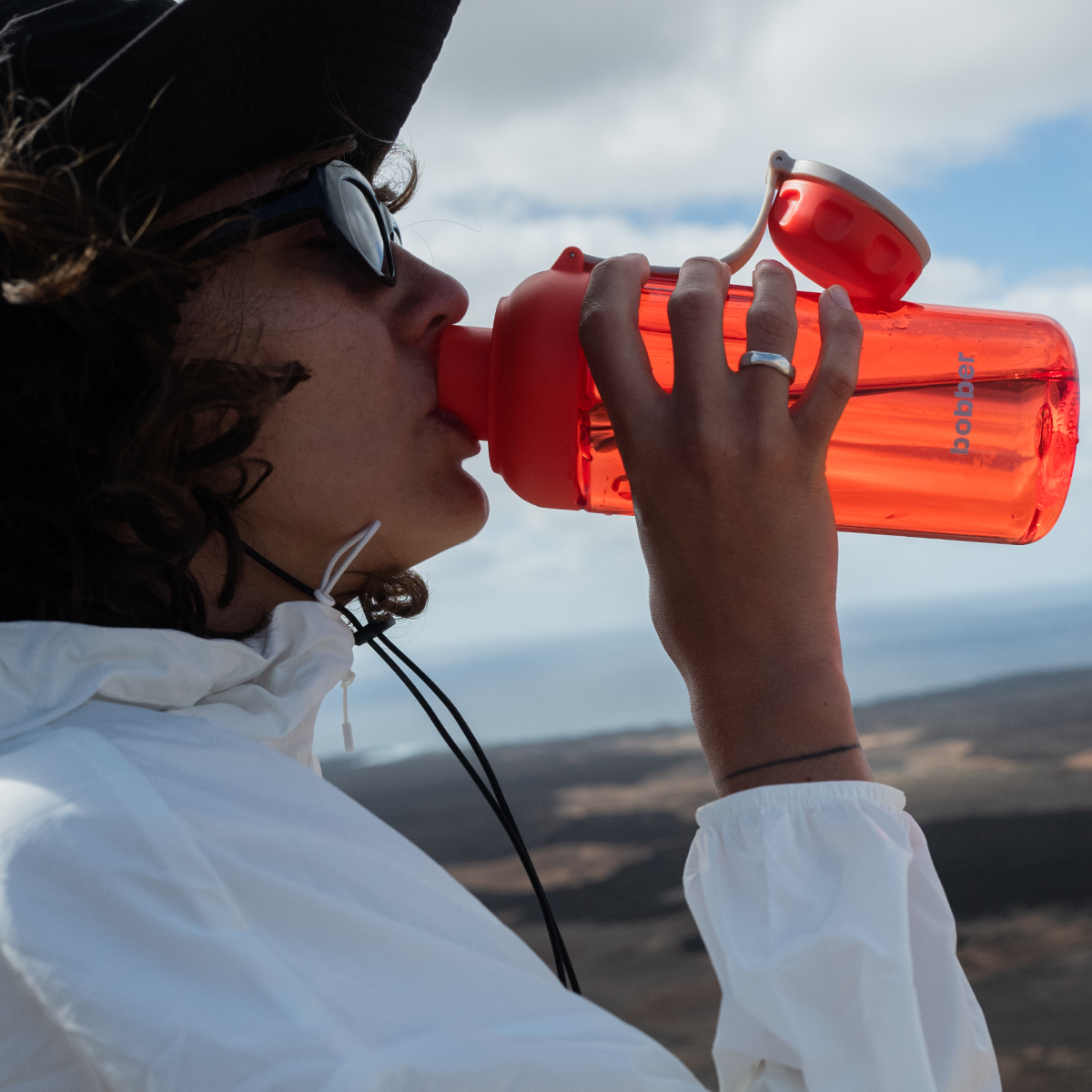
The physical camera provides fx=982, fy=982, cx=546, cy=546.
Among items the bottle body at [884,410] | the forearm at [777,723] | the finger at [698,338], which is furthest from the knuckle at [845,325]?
the forearm at [777,723]

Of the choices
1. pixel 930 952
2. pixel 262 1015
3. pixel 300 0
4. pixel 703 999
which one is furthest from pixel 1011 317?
pixel 703 999

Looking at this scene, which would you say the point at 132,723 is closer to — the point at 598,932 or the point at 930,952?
the point at 930,952

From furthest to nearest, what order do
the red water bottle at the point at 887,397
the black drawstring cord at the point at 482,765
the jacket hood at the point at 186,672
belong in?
the black drawstring cord at the point at 482,765 → the red water bottle at the point at 887,397 → the jacket hood at the point at 186,672

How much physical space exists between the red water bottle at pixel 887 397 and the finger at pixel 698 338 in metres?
0.17

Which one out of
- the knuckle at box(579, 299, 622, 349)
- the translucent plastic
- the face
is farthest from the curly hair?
the translucent plastic

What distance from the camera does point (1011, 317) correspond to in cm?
141

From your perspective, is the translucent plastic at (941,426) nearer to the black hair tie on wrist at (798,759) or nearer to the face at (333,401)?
the face at (333,401)

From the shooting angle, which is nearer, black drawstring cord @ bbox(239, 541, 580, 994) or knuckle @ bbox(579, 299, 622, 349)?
knuckle @ bbox(579, 299, 622, 349)

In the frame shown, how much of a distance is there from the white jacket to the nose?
51 centimetres

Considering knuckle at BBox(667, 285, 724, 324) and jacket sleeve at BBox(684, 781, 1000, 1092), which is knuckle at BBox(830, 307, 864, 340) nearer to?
knuckle at BBox(667, 285, 724, 324)

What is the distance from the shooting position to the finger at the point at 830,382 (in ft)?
3.52

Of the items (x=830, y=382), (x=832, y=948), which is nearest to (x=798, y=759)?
(x=832, y=948)

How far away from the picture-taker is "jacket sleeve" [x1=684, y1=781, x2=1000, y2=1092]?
80cm

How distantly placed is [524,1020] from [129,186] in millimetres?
917
